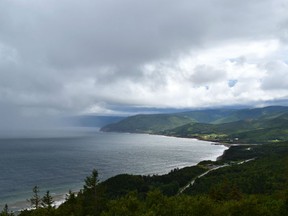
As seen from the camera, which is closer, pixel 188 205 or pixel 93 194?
pixel 188 205

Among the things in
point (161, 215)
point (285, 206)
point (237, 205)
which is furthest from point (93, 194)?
point (285, 206)

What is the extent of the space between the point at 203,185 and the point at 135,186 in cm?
3741

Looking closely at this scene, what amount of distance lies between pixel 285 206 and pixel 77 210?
170 feet

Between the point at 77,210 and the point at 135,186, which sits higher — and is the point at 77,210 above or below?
above

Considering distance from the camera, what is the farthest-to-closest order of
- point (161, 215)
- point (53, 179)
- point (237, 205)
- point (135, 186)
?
point (53, 179)
point (135, 186)
point (237, 205)
point (161, 215)

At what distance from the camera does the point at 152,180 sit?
584ft

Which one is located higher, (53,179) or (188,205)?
(188,205)

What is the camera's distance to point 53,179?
192875mm

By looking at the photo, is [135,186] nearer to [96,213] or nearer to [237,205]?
[96,213]

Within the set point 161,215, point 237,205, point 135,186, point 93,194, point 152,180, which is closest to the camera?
point 161,215

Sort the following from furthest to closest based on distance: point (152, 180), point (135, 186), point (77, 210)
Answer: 1. point (152, 180)
2. point (135, 186)
3. point (77, 210)

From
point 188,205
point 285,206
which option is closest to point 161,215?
point 188,205

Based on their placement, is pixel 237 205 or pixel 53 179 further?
pixel 53 179

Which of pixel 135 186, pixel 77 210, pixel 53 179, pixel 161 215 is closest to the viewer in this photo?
pixel 161 215
